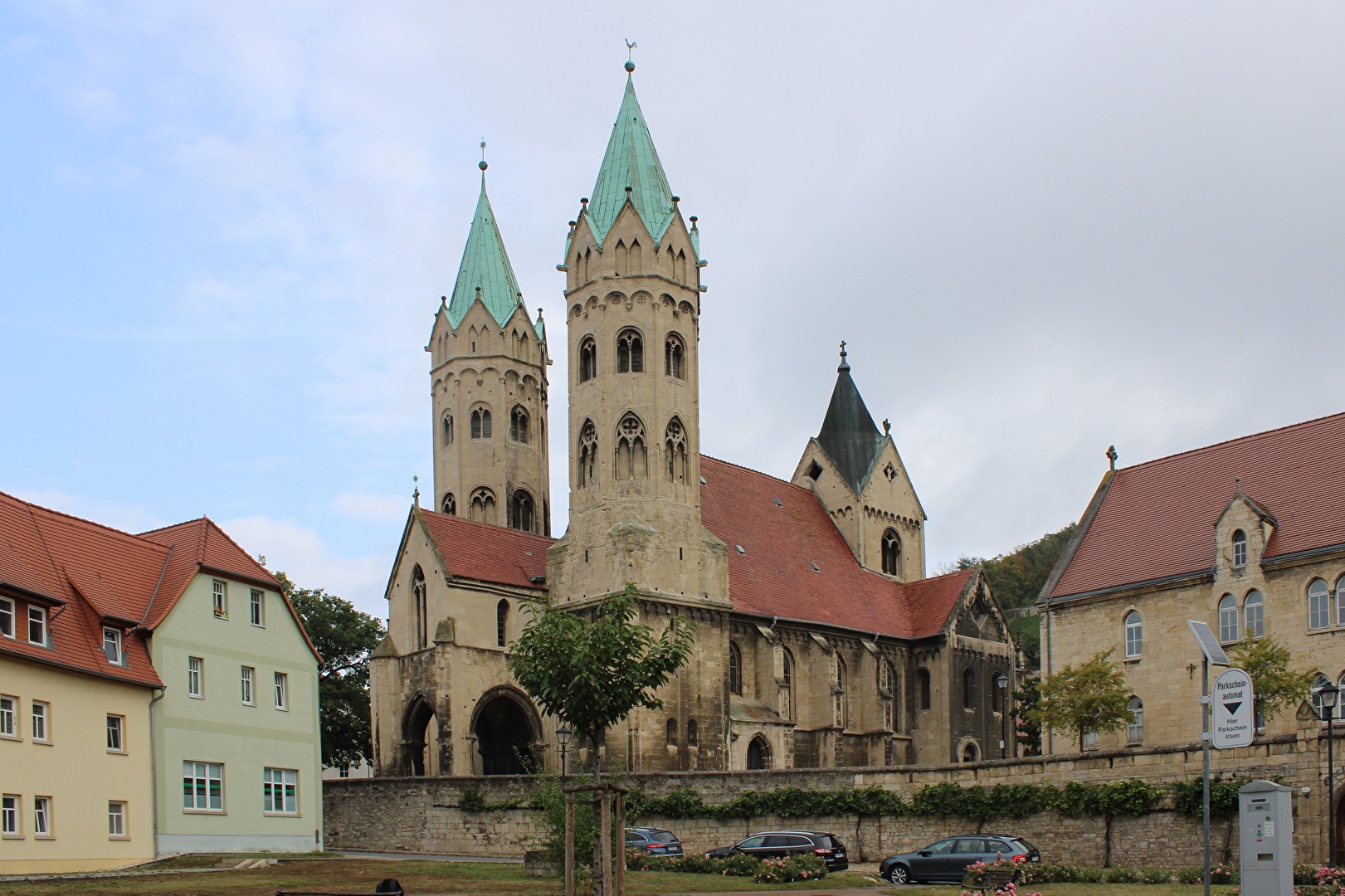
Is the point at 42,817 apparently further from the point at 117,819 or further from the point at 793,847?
the point at 793,847

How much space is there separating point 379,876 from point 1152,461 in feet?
113

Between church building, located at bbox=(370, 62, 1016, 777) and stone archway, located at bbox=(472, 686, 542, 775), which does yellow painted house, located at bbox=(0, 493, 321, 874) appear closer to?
church building, located at bbox=(370, 62, 1016, 777)

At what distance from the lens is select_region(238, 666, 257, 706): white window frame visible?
133 ft

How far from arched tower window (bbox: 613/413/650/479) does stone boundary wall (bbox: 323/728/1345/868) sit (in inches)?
560

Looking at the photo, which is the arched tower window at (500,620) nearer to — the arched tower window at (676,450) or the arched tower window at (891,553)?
the arched tower window at (676,450)

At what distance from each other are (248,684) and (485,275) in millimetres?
34606

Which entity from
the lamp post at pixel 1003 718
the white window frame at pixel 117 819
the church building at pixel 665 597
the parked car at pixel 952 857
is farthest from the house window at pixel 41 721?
the lamp post at pixel 1003 718

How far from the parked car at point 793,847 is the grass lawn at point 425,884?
1.63 metres

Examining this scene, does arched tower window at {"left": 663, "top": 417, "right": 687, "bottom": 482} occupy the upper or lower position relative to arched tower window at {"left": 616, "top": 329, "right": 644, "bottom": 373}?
lower

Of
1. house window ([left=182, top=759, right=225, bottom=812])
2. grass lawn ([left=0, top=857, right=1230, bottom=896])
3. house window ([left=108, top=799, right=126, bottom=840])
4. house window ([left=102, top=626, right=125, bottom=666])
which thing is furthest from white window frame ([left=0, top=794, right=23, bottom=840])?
house window ([left=182, top=759, right=225, bottom=812])

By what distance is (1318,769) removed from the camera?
105ft

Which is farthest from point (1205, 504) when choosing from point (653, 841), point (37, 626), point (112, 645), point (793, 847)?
point (37, 626)

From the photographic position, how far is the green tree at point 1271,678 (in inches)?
1601

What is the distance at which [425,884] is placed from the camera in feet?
92.5
